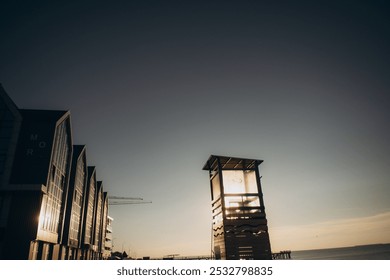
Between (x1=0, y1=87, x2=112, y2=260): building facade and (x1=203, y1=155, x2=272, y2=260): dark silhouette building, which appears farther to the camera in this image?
(x1=203, y1=155, x2=272, y2=260): dark silhouette building

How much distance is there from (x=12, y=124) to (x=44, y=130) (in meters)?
3.14

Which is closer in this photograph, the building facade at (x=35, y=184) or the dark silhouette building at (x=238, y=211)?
the building facade at (x=35, y=184)

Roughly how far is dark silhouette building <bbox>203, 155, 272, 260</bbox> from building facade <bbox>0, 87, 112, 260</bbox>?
20.8 m

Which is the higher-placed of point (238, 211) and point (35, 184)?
point (35, 184)

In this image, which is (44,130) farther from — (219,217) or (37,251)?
(219,217)

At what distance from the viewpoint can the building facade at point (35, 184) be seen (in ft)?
84.3

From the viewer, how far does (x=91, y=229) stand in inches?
2131

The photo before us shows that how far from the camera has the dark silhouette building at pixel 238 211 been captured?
103 feet

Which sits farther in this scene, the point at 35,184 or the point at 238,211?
the point at 238,211

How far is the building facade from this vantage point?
25.7 meters

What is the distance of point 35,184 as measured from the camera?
27125 mm

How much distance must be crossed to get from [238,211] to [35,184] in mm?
23932

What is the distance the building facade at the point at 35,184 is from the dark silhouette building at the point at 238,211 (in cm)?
2077
